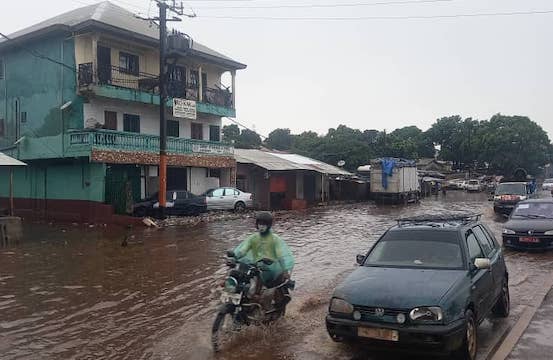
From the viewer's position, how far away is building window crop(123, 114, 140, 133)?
26.4m

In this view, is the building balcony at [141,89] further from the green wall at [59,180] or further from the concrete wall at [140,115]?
the green wall at [59,180]

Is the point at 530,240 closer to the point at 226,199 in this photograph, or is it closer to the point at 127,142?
the point at 226,199

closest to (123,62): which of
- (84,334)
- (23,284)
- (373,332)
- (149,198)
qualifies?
(149,198)

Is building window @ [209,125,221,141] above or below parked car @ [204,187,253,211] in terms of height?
above

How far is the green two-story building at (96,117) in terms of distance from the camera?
77.3ft

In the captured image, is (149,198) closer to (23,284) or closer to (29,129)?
(29,129)

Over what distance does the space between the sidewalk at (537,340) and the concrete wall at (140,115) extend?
861 inches

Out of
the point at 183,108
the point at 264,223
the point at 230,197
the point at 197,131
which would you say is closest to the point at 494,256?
the point at 264,223

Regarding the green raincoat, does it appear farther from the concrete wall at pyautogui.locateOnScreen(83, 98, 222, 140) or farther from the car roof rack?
the concrete wall at pyautogui.locateOnScreen(83, 98, 222, 140)

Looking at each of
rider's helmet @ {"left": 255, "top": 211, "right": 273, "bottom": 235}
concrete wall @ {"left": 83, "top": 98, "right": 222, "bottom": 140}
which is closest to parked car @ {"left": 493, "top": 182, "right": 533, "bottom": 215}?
concrete wall @ {"left": 83, "top": 98, "right": 222, "bottom": 140}

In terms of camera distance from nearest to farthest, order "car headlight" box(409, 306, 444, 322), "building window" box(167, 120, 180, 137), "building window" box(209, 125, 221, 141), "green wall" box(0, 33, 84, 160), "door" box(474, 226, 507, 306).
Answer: "car headlight" box(409, 306, 444, 322) → "door" box(474, 226, 507, 306) → "green wall" box(0, 33, 84, 160) → "building window" box(167, 120, 180, 137) → "building window" box(209, 125, 221, 141)

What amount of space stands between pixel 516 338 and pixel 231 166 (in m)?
24.4

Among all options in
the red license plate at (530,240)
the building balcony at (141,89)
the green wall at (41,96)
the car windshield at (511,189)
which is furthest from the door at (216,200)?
the red license plate at (530,240)

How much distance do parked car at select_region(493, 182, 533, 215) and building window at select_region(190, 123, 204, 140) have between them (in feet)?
55.4
